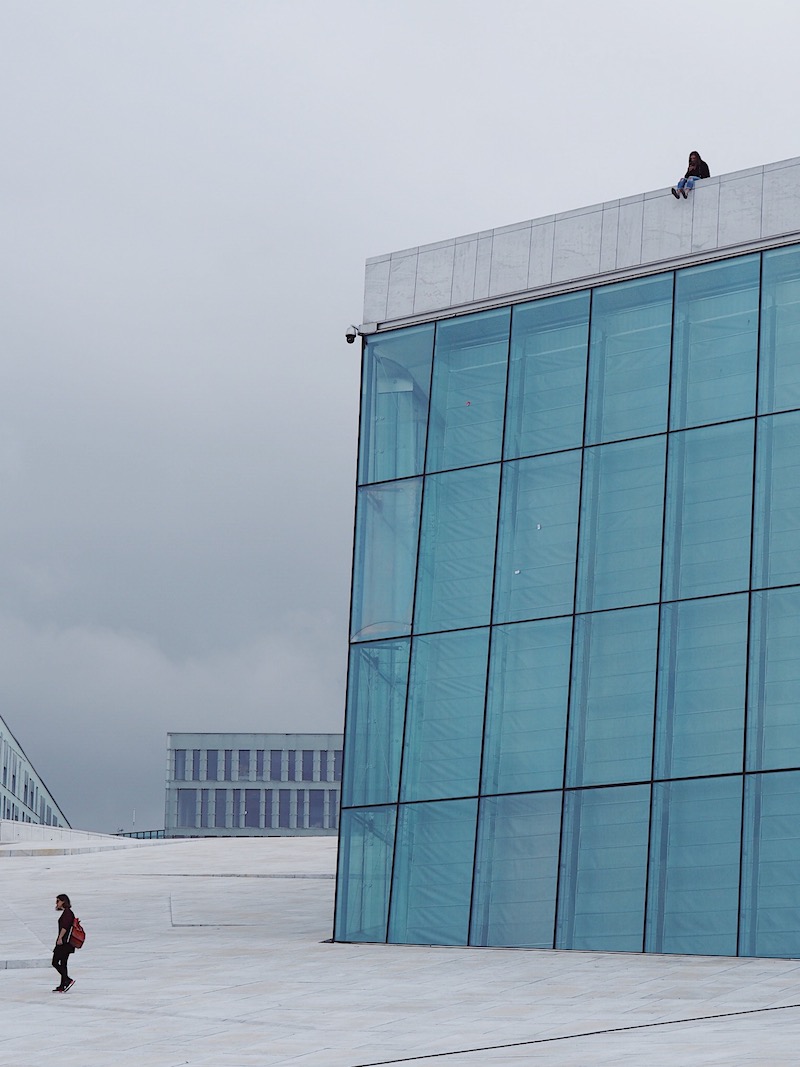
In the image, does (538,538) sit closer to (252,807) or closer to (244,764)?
(244,764)

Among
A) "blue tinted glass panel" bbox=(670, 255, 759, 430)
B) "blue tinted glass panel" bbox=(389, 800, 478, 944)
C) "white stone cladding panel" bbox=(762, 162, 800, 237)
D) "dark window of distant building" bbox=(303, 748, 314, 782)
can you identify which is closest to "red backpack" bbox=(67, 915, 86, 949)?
"blue tinted glass panel" bbox=(389, 800, 478, 944)

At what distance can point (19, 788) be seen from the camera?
115 m

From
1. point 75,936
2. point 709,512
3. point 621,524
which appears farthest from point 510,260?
point 75,936

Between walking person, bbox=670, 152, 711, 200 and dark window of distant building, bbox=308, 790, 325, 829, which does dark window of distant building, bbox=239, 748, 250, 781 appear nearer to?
dark window of distant building, bbox=308, 790, 325, 829

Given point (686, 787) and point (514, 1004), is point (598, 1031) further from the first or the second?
point (686, 787)

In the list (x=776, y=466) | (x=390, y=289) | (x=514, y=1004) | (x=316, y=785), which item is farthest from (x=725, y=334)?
(x=316, y=785)

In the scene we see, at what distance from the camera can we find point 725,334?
26469 mm

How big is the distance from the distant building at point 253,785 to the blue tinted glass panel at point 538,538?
112 m

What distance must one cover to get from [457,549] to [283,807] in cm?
11241

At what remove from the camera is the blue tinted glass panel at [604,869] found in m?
25.1

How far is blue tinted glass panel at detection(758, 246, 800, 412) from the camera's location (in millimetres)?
25500

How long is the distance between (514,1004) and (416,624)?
10.3 meters

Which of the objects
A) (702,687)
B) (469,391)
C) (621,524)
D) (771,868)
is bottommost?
(771,868)

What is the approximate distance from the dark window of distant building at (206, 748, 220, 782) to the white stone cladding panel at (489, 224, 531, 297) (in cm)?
11359
